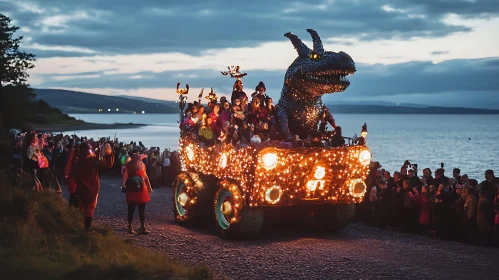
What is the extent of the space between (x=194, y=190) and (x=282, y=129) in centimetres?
263

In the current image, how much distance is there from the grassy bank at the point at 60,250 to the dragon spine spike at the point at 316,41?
584cm

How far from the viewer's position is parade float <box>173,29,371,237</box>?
13.6 meters

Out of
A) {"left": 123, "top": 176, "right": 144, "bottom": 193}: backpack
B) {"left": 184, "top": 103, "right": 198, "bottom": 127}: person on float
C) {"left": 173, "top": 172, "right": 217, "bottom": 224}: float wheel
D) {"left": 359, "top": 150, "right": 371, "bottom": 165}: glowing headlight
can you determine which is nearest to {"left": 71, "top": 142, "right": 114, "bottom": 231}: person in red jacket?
{"left": 123, "top": 176, "right": 144, "bottom": 193}: backpack

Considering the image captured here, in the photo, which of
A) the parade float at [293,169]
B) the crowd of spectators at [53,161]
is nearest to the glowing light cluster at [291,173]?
the parade float at [293,169]

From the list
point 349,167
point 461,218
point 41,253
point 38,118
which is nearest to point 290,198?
point 349,167

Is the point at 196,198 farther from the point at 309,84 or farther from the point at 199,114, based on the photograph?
the point at 309,84

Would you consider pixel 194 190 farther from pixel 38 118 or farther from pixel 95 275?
pixel 38 118

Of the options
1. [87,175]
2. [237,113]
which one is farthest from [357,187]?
[87,175]

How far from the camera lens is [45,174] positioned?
1905 centimetres

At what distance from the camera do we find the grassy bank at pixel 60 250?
9297 millimetres

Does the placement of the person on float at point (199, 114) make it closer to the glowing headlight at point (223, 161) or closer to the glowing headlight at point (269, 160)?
the glowing headlight at point (223, 161)

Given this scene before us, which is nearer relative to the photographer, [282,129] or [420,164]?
[282,129]

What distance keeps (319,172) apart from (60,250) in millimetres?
5738

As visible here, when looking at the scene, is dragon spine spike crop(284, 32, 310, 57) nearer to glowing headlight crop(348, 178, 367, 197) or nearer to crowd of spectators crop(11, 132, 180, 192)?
glowing headlight crop(348, 178, 367, 197)
